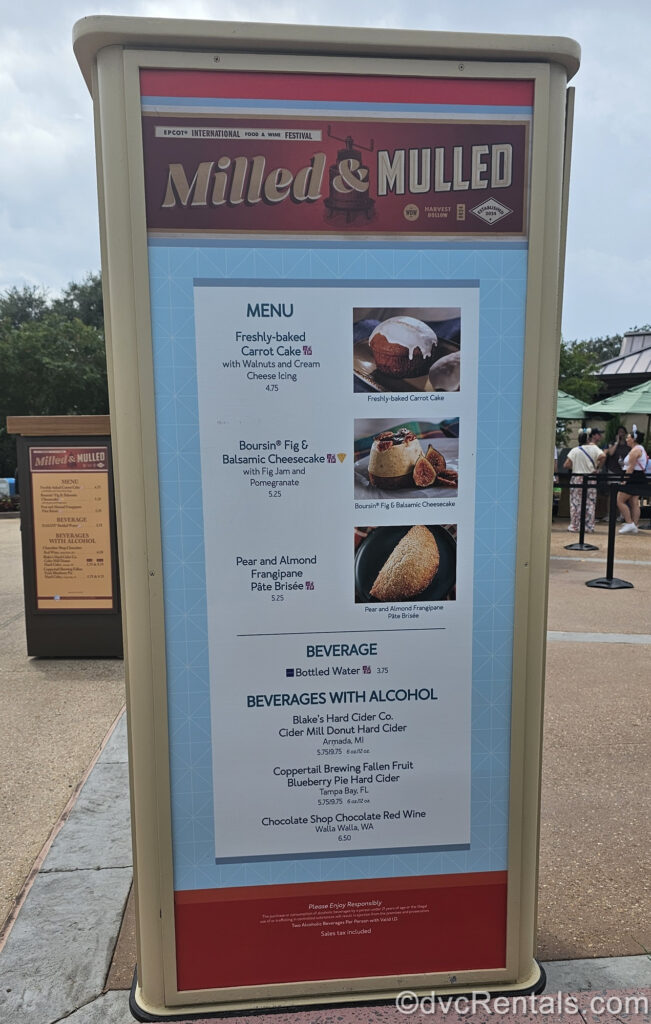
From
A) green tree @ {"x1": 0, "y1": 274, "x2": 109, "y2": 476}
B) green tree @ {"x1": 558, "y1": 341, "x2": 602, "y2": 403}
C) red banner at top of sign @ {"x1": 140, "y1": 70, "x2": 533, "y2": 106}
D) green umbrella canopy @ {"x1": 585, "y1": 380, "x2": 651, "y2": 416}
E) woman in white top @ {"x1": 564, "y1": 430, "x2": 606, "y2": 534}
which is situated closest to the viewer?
red banner at top of sign @ {"x1": 140, "y1": 70, "x2": 533, "y2": 106}

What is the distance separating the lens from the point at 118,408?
196 centimetres

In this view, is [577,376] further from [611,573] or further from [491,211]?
[491,211]

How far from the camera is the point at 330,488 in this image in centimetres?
204

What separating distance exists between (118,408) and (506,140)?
1306 mm

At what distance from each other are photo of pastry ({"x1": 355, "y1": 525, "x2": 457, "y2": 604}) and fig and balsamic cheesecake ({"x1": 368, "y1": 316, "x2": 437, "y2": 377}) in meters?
0.46

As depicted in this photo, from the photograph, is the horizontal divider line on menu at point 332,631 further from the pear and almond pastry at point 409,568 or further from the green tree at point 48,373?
the green tree at point 48,373

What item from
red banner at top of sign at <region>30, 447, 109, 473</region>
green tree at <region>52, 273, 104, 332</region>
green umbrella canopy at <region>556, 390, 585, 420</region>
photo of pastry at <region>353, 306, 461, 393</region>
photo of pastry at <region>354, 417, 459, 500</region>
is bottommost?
red banner at top of sign at <region>30, 447, 109, 473</region>

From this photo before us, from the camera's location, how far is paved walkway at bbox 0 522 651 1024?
2.34 m

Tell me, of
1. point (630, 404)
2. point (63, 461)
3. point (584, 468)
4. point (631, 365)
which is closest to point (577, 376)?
point (631, 365)

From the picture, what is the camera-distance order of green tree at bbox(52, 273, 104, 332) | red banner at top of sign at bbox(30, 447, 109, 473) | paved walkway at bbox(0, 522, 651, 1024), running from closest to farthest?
paved walkway at bbox(0, 522, 651, 1024), red banner at top of sign at bbox(30, 447, 109, 473), green tree at bbox(52, 273, 104, 332)

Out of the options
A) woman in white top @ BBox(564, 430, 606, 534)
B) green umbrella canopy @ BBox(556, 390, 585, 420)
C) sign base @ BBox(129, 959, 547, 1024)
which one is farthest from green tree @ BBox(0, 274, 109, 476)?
sign base @ BBox(129, 959, 547, 1024)

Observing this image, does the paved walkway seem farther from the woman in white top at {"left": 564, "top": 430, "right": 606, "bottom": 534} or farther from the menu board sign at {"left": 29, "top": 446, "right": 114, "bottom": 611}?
the woman in white top at {"left": 564, "top": 430, "right": 606, "bottom": 534}

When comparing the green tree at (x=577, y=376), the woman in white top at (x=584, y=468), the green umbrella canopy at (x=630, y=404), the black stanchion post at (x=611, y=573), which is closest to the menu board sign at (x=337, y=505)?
the black stanchion post at (x=611, y=573)
